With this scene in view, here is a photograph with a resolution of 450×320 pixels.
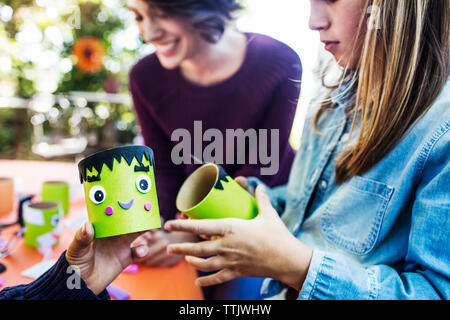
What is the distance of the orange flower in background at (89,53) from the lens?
1.01 m

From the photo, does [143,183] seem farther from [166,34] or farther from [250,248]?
[166,34]

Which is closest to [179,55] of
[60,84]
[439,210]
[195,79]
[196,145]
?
[195,79]

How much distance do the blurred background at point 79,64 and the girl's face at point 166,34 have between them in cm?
8

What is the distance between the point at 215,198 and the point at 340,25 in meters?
0.35

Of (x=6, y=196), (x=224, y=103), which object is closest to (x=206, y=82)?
(x=224, y=103)

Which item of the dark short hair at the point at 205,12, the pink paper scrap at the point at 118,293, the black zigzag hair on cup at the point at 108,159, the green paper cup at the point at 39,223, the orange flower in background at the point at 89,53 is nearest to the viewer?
the black zigzag hair on cup at the point at 108,159

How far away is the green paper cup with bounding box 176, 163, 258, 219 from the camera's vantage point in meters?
0.48

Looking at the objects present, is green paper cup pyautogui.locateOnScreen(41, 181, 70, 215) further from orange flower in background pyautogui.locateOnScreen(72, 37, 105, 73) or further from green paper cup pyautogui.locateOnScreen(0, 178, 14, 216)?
orange flower in background pyautogui.locateOnScreen(72, 37, 105, 73)

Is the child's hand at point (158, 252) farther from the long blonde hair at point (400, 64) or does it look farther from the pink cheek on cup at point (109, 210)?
the long blonde hair at point (400, 64)

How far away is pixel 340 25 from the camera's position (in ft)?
1.77

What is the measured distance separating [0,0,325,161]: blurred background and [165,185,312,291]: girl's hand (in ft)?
1.50

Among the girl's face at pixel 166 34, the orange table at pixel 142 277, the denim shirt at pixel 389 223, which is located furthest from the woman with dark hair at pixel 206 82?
the denim shirt at pixel 389 223

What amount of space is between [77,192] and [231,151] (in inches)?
21.7

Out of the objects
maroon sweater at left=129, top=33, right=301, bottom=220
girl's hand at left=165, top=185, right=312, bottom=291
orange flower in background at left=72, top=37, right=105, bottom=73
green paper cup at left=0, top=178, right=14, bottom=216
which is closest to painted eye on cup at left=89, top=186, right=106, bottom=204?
girl's hand at left=165, top=185, right=312, bottom=291
